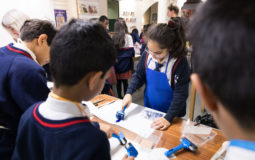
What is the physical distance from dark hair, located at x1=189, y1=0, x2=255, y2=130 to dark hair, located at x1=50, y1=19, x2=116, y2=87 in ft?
0.95

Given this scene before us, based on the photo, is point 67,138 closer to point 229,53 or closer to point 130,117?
point 229,53

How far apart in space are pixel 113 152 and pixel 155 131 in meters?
0.29

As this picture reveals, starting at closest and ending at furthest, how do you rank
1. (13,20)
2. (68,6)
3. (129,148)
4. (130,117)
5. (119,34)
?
1. (129,148)
2. (130,117)
3. (13,20)
4. (119,34)
5. (68,6)

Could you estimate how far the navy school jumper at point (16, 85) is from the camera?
73 centimetres

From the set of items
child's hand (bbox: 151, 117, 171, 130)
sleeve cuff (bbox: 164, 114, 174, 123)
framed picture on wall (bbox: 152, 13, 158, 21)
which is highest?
framed picture on wall (bbox: 152, 13, 158, 21)

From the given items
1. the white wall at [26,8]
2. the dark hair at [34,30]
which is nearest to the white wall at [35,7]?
the white wall at [26,8]

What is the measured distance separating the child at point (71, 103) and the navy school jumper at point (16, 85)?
26 cm

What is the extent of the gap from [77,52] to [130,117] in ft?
2.34

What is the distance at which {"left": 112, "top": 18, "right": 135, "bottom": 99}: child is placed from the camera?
8.33 feet

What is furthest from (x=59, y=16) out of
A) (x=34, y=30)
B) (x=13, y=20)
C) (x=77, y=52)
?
(x=77, y=52)

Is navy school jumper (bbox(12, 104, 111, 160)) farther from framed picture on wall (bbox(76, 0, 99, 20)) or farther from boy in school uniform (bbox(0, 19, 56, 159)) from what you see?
framed picture on wall (bbox(76, 0, 99, 20))

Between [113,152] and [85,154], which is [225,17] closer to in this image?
[85,154]

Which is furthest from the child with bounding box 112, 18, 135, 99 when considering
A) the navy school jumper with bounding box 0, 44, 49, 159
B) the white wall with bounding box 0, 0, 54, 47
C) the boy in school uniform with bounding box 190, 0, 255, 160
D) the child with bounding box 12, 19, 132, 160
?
the boy in school uniform with bounding box 190, 0, 255, 160

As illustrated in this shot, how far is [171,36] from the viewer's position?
1085 millimetres
